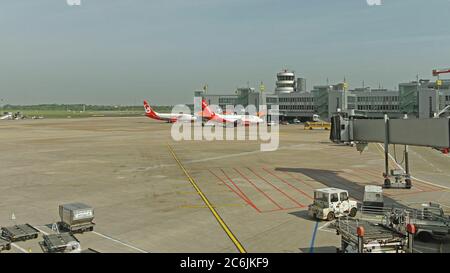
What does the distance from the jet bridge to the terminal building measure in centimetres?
6207

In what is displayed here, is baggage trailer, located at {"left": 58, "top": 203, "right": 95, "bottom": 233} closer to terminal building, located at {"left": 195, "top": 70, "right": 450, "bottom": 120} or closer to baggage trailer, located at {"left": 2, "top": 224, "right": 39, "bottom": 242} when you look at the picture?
baggage trailer, located at {"left": 2, "top": 224, "right": 39, "bottom": 242}

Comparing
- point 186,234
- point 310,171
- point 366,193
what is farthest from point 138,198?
point 310,171

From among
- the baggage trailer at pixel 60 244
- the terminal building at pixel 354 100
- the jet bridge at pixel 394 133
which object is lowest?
the baggage trailer at pixel 60 244

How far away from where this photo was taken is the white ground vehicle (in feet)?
89.8

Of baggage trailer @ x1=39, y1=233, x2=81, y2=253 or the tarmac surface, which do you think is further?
the tarmac surface

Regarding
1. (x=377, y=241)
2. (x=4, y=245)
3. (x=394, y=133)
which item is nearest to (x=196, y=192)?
(x=4, y=245)

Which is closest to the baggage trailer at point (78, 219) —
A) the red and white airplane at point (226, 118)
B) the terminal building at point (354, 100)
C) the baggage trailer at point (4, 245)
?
the baggage trailer at point (4, 245)

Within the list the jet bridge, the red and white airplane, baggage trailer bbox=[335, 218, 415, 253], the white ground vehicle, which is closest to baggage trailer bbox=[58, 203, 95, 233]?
the white ground vehicle

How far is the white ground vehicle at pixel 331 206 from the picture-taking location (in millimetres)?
27359

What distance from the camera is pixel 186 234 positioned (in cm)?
2433

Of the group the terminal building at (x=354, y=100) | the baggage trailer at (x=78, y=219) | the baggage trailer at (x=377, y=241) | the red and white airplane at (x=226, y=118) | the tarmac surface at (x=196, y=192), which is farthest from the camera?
the red and white airplane at (x=226, y=118)

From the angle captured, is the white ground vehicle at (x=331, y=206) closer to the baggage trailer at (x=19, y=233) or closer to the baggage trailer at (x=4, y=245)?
the baggage trailer at (x=19, y=233)

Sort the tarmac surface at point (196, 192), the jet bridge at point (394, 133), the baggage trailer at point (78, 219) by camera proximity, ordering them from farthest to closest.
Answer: the jet bridge at point (394, 133), the baggage trailer at point (78, 219), the tarmac surface at point (196, 192)
